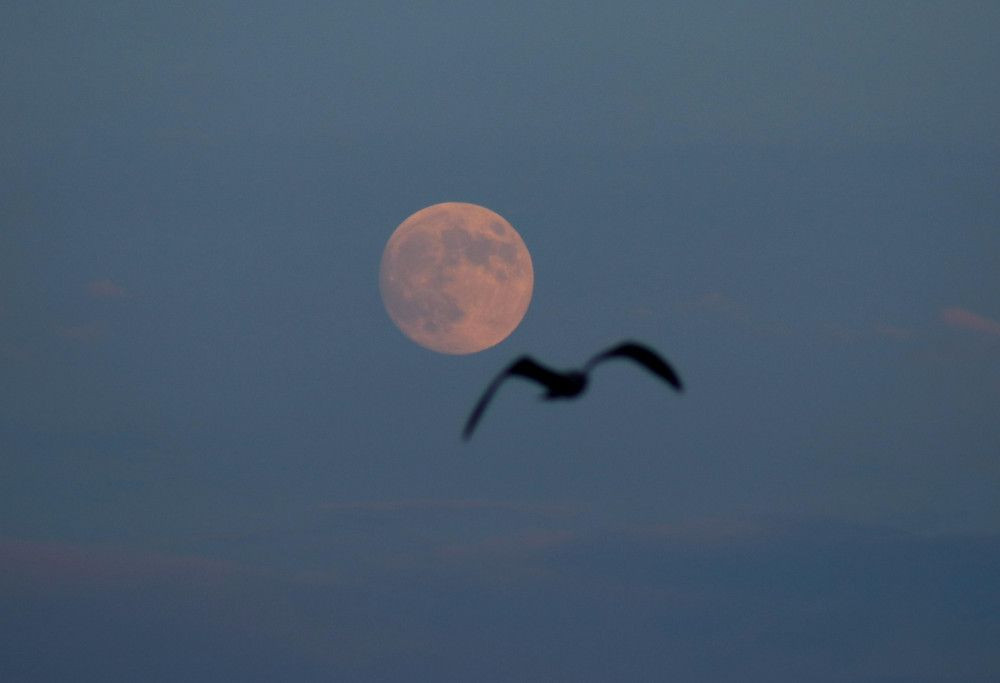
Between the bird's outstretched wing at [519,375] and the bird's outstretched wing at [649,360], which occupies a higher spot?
the bird's outstretched wing at [649,360]

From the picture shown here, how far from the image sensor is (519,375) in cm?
2450

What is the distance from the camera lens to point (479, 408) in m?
22.0

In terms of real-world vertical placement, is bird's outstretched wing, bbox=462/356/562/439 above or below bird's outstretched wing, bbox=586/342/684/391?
below

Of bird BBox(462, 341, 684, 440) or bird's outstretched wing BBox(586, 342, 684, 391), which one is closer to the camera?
bird BBox(462, 341, 684, 440)

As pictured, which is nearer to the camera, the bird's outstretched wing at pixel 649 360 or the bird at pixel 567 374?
the bird at pixel 567 374

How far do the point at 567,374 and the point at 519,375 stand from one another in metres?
1.19

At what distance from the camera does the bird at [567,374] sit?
22.1 m

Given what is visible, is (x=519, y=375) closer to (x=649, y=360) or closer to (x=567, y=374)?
(x=567, y=374)

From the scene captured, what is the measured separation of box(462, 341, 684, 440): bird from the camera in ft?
72.6

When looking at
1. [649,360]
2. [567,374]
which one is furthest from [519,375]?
[649,360]

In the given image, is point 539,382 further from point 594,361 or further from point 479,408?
point 479,408

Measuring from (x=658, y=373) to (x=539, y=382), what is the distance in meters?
3.80

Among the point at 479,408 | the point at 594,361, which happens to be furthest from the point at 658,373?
the point at 479,408

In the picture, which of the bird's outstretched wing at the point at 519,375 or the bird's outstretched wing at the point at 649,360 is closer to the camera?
the bird's outstretched wing at the point at 519,375
